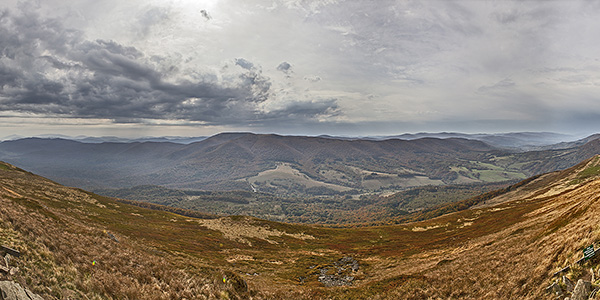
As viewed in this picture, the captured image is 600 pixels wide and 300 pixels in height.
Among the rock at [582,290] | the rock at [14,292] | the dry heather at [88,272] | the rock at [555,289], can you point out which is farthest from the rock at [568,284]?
the rock at [14,292]

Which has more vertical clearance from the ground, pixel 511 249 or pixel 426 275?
pixel 511 249

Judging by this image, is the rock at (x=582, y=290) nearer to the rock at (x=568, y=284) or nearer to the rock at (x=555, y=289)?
the rock at (x=568, y=284)

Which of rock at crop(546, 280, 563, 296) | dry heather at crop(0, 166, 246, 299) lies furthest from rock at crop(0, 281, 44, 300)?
rock at crop(546, 280, 563, 296)

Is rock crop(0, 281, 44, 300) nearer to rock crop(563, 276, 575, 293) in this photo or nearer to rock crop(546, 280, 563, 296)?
rock crop(563, 276, 575, 293)

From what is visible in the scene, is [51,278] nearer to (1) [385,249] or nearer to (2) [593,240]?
(2) [593,240]

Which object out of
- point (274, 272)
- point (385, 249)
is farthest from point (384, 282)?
point (385, 249)

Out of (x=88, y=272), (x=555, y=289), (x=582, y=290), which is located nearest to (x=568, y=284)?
(x=555, y=289)
